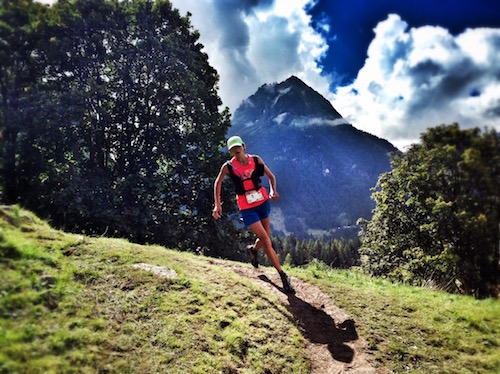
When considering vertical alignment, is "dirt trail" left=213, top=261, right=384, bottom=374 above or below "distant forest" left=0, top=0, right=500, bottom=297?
below

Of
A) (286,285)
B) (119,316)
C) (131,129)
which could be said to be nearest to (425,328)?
(286,285)

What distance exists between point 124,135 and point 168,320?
1519cm

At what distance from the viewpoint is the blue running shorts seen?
23.1 feet

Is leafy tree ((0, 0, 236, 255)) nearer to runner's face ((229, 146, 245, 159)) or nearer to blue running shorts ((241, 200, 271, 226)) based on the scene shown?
runner's face ((229, 146, 245, 159))

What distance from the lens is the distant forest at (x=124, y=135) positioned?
20.1 feet

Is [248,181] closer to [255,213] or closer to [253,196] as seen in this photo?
[253,196]

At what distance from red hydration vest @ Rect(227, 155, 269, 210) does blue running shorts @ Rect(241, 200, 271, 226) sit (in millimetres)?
117

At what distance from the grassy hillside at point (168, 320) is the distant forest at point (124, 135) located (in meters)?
1.14

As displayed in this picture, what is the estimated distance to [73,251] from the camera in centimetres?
554

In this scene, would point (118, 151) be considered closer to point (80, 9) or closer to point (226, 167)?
point (80, 9)

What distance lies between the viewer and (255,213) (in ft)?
23.2

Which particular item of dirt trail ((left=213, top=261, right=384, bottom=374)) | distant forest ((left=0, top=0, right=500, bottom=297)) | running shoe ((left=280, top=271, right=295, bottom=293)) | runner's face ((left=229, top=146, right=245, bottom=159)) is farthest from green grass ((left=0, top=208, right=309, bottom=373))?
runner's face ((left=229, top=146, right=245, bottom=159))

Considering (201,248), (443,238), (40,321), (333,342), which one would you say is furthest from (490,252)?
(201,248)

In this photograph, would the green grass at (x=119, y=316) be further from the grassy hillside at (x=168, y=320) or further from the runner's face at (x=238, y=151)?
the runner's face at (x=238, y=151)
